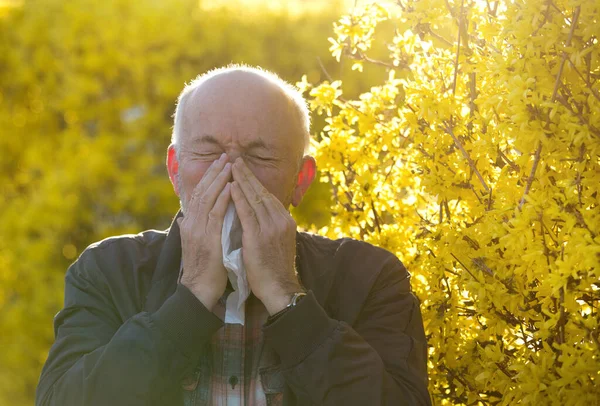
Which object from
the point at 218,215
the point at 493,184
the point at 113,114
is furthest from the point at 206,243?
the point at 113,114

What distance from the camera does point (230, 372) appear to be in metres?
2.53

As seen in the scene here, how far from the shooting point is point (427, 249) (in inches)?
107

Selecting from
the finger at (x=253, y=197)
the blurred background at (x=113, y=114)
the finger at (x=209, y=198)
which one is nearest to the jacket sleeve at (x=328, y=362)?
the finger at (x=253, y=197)

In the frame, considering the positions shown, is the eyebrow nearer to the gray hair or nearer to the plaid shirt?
the gray hair

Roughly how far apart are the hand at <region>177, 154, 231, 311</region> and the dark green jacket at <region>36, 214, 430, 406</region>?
6cm

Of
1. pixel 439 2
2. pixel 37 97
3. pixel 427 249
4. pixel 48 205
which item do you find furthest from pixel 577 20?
pixel 37 97

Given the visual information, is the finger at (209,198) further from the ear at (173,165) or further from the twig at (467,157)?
the twig at (467,157)

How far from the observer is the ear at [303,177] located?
9.29ft

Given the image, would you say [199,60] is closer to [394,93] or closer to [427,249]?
[394,93]

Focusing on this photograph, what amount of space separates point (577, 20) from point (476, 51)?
64cm

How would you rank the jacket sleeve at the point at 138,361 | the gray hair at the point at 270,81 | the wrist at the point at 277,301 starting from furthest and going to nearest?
the gray hair at the point at 270,81
the wrist at the point at 277,301
the jacket sleeve at the point at 138,361

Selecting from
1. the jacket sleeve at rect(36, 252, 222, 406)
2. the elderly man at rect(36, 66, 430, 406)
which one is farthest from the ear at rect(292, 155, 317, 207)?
the jacket sleeve at rect(36, 252, 222, 406)

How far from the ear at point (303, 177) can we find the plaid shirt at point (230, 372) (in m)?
0.45

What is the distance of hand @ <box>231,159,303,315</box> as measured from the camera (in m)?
2.38
